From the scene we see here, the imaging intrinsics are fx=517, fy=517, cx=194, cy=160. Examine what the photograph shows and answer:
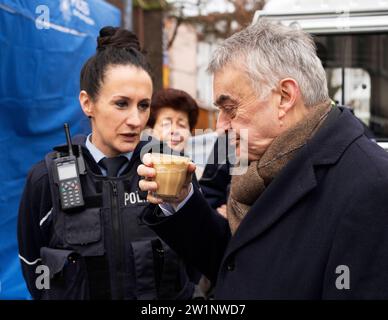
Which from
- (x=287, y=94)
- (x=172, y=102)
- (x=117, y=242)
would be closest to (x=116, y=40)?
(x=117, y=242)

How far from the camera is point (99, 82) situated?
8.03 ft

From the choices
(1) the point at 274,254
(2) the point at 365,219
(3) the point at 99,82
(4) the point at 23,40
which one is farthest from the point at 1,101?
(2) the point at 365,219

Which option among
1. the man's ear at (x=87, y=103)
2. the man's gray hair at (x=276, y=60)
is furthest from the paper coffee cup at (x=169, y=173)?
the man's ear at (x=87, y=103)

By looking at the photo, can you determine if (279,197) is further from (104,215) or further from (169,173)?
(104,215)

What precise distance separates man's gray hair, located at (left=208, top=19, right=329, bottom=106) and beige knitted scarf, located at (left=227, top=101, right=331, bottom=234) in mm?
82

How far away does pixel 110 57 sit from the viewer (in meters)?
2.47

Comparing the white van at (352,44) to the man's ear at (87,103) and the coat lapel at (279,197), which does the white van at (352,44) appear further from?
the coat lapel at (279,197)

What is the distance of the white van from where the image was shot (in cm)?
408

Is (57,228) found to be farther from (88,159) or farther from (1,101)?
(1,101)

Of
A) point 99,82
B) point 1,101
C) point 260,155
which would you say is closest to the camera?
point 260,155

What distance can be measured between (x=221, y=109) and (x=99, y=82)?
2.50 ft

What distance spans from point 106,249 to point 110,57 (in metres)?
0.91

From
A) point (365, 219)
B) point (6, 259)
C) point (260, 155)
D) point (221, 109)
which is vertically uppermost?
point (221, 109)

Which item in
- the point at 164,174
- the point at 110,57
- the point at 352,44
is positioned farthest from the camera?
the point at 352,44
